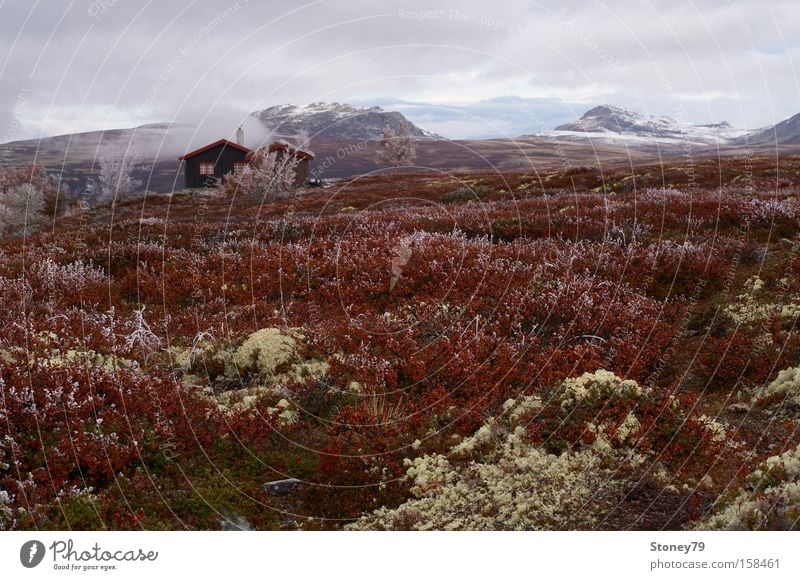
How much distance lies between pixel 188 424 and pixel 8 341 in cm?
295

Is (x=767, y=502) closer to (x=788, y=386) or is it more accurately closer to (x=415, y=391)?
(x=788, y=386)

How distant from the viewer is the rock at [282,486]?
5.65m

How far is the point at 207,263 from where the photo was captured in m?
13.1

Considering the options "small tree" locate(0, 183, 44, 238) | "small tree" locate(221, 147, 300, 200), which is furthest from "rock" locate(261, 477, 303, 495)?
"small tree" locate(0, 183, 44, 238)

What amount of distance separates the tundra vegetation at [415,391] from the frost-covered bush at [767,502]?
15 mm

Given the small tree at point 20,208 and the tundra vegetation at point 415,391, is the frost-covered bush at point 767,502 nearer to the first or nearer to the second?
the tundra vegetation at point 415,391

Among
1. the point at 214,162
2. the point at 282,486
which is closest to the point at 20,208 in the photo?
the point at 214,162

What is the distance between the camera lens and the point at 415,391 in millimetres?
7188

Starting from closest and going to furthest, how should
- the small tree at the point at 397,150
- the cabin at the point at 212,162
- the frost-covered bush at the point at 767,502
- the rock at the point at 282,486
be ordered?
the frost-covered bush at the point at 767,502
the rock at the point at 282,486
the cabin at the point at 212,162
the small tree at the point at 397,150

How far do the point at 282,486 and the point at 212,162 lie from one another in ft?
269
